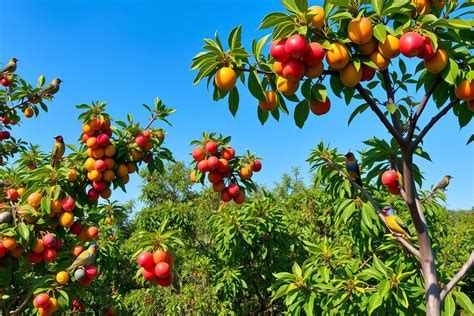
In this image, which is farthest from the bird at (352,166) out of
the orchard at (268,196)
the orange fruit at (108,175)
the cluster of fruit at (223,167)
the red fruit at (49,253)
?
the red fruit at (49,253)

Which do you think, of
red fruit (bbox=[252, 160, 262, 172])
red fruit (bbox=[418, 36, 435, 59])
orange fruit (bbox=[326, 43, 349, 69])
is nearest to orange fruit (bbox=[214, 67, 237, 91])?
orange fruit (bbox=[326, 43, 349, 69])

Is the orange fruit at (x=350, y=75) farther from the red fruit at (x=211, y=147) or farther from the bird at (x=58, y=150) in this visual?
the bird at (x=58, y=150)

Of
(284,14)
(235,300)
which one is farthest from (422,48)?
(235,300)

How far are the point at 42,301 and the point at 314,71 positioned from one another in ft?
10.4

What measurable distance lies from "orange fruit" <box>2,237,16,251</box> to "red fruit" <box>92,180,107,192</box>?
86cm

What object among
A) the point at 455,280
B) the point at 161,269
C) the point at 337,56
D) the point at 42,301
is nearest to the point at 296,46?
the point at 337,56

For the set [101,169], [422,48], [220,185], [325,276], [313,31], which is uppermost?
[101,169]

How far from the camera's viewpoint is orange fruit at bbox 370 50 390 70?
1435mm

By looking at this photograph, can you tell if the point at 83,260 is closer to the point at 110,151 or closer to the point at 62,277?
the point at 62,277

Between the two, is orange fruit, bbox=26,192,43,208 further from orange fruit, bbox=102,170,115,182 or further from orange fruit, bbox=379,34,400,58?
orange fruit, bbox=379,34,400,58

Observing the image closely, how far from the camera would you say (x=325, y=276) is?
3641mm

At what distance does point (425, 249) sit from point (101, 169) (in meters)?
3.02

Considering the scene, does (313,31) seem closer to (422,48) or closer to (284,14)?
(284,14)

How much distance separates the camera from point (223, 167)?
3.52 metres
